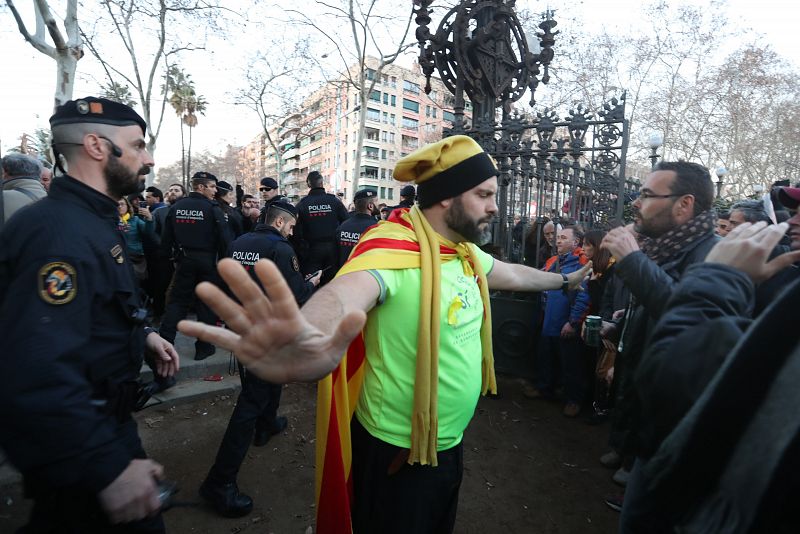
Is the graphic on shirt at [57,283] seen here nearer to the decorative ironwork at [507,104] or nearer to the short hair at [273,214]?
the short hair at [273,214]

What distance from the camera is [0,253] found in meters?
1.51

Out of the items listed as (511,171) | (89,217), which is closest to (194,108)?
(511,171)

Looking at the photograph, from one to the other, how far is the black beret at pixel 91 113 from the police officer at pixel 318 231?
494cm

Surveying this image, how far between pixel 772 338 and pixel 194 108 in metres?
40.8

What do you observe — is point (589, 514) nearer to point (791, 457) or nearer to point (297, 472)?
point (297, 472)

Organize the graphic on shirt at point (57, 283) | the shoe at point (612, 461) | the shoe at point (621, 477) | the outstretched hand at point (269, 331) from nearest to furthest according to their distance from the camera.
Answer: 1. the outstretched hand at point (269, 331)
2. the graphic on shirt at point (57, 283)
3. the shoe at point (621, 477)
4. the shoe at point (612, 461)

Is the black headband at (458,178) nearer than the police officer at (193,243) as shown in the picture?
Yes

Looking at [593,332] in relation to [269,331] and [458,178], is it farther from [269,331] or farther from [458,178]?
[269,331]

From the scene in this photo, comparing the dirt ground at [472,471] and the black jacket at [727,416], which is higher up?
the black jacket at [727,416]

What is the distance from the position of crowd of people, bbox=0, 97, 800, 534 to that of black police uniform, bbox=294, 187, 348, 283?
4.02 metres

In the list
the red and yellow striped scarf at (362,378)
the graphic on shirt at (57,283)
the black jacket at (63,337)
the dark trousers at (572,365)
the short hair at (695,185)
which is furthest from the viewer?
the dark trousers at (572,365)

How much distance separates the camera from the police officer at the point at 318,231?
22.7 ft

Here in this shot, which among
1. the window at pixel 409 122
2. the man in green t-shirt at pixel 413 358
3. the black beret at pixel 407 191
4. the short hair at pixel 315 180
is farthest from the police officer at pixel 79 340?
the window at pixel 409 122

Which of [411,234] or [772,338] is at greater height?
[411,234]
